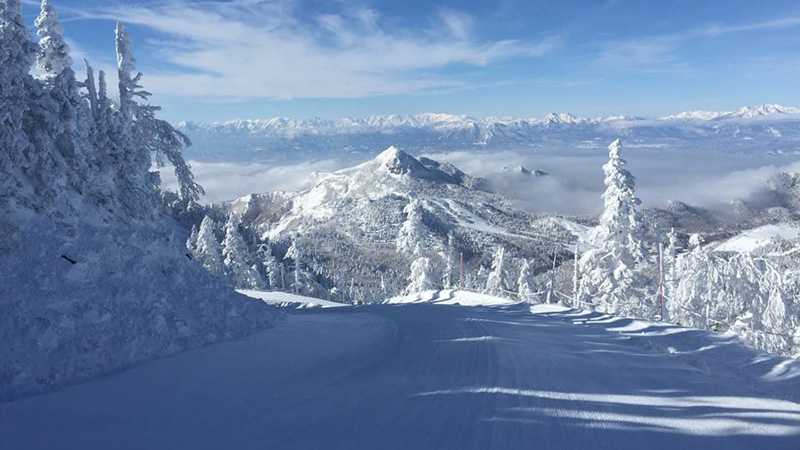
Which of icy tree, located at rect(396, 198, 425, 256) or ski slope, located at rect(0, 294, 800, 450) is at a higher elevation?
icy tree, located at rect(396, 198, 425, 256)

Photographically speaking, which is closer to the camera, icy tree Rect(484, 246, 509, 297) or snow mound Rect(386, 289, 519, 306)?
snow mound Rect(386, 289, 519, 306)

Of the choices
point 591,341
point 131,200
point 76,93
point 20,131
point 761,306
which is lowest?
point 761,306

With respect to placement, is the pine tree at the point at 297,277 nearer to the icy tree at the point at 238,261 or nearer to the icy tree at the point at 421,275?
the icy tree at the point at 238,261

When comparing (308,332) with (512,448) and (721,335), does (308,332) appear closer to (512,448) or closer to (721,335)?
(512,448)

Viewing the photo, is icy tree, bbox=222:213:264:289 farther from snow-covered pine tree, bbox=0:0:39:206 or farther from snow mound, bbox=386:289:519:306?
snow-covered pine tree, bbox=0:0:39:206

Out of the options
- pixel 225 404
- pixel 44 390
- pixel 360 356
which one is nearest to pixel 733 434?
pixel 360 356

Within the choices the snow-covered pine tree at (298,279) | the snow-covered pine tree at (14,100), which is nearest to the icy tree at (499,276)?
the snow-covered pine tree at (298,279)

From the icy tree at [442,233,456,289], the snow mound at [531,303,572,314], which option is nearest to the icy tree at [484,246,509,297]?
the icy tree at [442,233,456,289]
